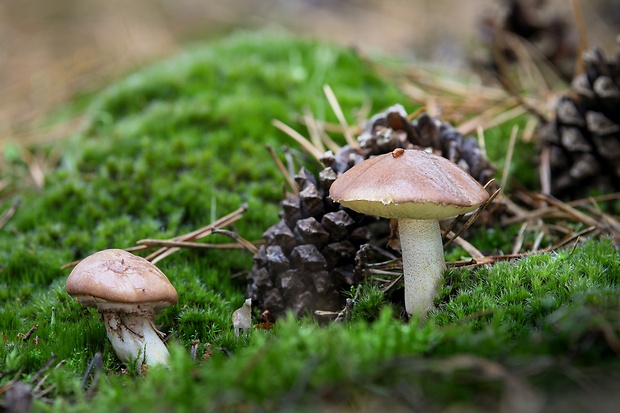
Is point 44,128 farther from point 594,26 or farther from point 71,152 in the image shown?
point 594,26

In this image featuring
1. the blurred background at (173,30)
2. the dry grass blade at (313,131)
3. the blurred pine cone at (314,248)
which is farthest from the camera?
the blurred background at (173,30)

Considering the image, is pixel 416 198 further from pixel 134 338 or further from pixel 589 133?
pixel 589 133

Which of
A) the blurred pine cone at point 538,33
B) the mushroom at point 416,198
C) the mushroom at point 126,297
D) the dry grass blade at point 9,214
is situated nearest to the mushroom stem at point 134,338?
the mushroom at point 126,297

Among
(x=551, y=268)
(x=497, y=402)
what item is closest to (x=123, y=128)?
(x=551, y=268)

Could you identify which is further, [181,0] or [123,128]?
[181,0]

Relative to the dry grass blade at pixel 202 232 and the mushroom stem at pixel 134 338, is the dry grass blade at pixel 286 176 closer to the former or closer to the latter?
the dry grass blade at pixel 202 232

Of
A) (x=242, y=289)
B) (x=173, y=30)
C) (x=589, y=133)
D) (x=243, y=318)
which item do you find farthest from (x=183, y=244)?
(x=173, y=30)

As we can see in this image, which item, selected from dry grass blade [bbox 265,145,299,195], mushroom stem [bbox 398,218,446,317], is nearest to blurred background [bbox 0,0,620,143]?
dry grass blade [bbox 265,145,299,195]
